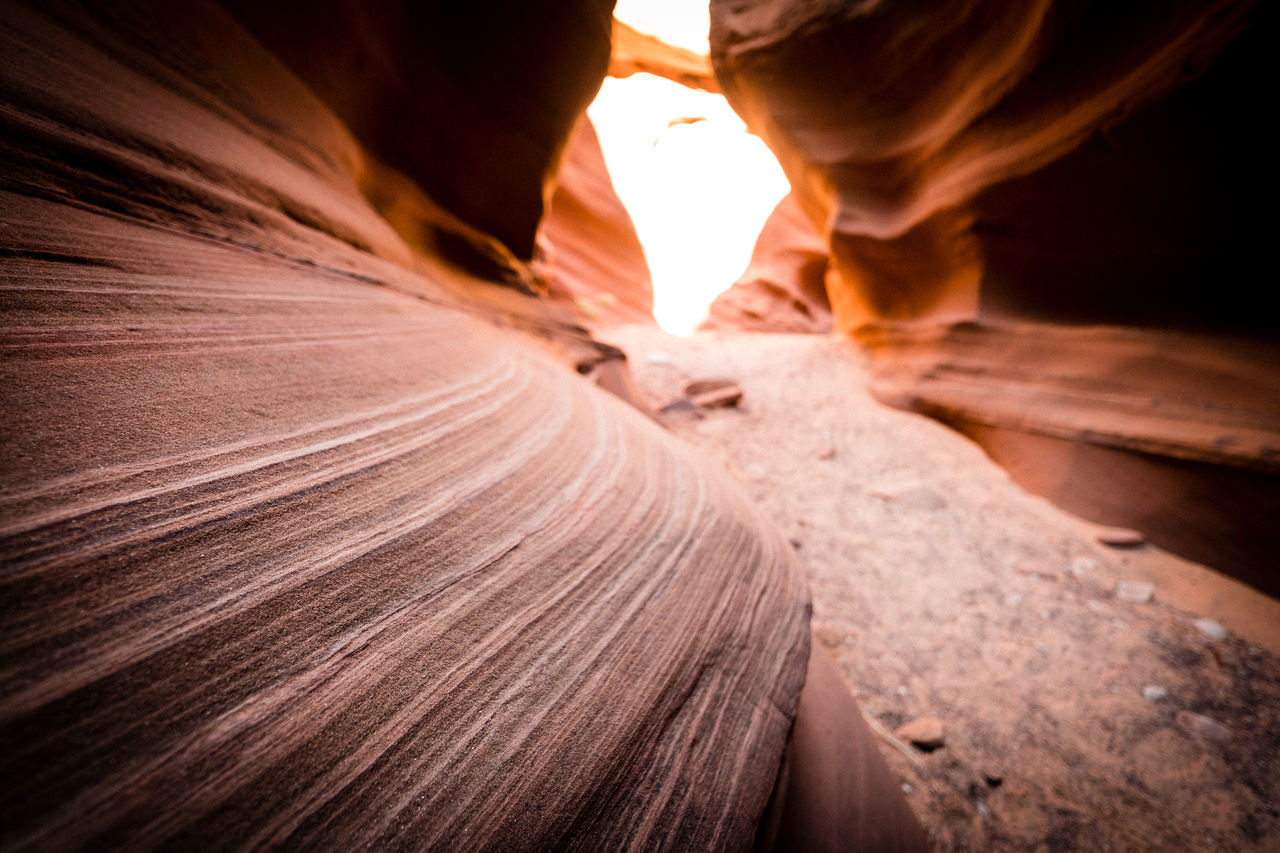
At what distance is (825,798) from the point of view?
3.20 feet

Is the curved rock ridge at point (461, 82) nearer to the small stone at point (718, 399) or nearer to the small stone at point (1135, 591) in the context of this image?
the small stone at point (718, 399)

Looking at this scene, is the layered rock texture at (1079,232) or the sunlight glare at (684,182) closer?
the layered rock texture at (1079,232)

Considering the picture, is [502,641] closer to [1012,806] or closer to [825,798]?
[825,798]

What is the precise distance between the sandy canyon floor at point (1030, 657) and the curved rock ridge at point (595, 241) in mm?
5470

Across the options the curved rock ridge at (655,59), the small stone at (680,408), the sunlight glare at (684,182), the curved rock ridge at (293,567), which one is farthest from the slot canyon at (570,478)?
the curved rock ridge at (655,59)

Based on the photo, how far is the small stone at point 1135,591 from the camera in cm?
181

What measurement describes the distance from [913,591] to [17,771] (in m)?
2.40

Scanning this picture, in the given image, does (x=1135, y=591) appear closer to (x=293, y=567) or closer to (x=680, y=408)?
(x=680, y=408)

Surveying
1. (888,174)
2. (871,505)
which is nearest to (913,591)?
(871,505)

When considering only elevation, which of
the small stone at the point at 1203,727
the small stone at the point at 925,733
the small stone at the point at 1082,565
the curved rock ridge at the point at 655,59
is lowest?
the small stone at the point at 1203,727

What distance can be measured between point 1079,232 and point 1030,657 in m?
2.96

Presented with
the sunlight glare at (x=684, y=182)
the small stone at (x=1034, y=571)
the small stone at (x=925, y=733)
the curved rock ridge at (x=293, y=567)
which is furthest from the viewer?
the sunlight glare at (x=684, y=182)

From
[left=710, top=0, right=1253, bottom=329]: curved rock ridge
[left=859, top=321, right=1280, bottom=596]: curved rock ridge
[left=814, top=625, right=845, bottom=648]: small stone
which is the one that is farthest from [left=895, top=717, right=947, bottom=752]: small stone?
[left=710, top=0, right=1253, bottom=329]: curved rock ridge

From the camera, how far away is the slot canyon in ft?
1.54
